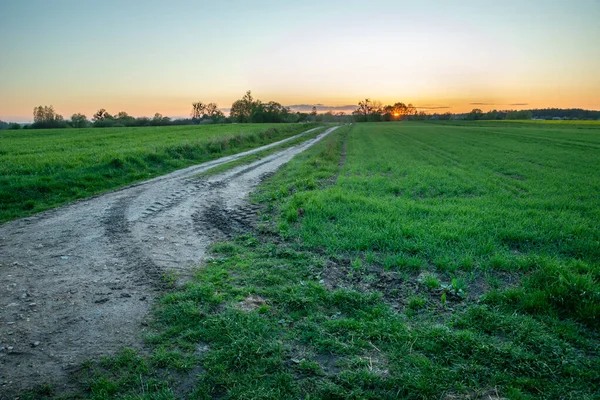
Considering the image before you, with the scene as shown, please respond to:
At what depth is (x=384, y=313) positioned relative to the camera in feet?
17.1

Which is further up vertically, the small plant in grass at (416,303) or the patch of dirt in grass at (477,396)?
the small plant in grass at (416,303)

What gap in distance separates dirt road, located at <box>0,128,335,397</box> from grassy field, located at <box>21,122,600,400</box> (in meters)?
0.45

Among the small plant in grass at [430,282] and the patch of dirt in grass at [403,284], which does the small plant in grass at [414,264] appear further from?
the small plant in grass at [430,282]

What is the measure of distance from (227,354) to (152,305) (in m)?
1.81

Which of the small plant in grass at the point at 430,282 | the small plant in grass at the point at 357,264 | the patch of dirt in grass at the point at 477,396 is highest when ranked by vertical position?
the small plant in grass at the point at 357,264

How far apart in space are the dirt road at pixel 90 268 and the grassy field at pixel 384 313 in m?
0.45

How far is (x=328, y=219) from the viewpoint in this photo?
952 cm

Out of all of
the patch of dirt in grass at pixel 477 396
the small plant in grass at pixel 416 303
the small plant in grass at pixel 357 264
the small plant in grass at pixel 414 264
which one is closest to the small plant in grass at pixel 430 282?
the small plant in grass at pixel 414 264

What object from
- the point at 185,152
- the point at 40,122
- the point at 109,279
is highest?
the point at 40,122

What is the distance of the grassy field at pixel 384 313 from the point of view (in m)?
3.81

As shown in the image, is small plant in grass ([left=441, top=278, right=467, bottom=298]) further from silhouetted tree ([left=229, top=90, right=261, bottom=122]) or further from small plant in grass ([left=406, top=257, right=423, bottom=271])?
silhouetted tree ([left=229, top=90, right=261, bottom=122])

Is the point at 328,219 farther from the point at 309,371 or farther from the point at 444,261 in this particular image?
the point at 309,371

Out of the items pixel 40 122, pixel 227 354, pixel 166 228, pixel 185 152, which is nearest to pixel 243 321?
pixel 227 354

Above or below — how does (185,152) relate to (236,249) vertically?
above
